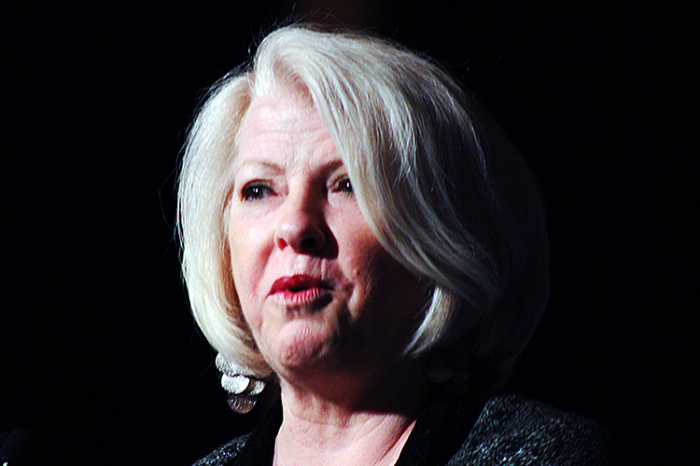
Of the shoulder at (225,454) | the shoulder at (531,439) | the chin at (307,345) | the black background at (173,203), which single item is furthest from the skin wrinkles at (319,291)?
the black background at (173,203)

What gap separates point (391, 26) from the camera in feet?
6.89

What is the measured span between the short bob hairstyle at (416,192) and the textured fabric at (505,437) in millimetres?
133

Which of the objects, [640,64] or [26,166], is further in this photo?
[26,166]

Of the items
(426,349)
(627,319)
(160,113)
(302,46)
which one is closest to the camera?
(426,349)

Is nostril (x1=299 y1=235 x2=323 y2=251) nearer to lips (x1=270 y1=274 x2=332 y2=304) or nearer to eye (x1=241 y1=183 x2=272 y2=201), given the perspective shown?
lips (x1=270 y1=274 x2=332 y2=304)

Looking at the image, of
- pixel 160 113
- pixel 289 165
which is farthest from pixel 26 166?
pixel 289 165

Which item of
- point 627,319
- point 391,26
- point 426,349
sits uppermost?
point 391,26

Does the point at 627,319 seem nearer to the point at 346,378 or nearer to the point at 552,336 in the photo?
the point at 552,336

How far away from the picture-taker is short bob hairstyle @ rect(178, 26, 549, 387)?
154 cm

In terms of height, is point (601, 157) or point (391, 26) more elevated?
point (391, 26)

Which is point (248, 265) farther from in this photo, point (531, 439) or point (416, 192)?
point (531, 439)

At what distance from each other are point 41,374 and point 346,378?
1.02m

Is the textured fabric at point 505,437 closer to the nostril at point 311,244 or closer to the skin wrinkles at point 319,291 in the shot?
the skin wrinkles at point 319,291

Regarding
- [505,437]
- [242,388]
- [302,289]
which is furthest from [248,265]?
[505,437]
